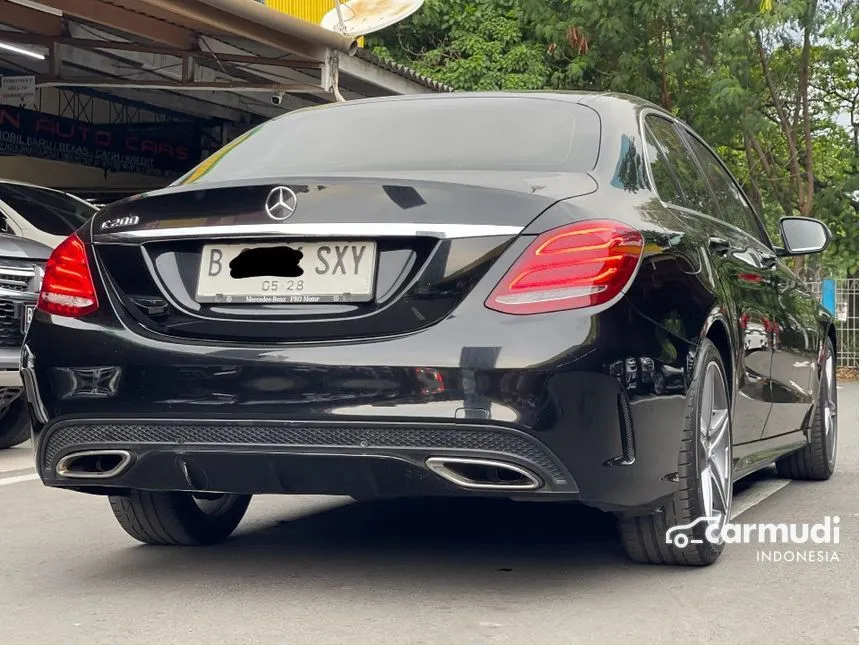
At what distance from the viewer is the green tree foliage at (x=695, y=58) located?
74.5ft

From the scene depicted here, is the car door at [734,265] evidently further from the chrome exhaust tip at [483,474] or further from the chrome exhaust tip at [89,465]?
the chrome exhaust tip at [89,465]

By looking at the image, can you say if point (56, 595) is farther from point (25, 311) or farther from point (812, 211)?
point (812, 211)

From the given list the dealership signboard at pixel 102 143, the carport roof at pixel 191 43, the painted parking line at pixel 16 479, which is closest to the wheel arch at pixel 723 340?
the painted parking line at pixel 16 479

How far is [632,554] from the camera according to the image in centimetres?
437

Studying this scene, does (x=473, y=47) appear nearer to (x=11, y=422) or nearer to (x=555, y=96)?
(x=11, y=422)

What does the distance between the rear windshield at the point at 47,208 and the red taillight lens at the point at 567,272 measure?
6.26 m

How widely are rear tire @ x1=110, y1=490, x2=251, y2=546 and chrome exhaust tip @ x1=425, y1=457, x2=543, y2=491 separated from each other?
1.30 metres

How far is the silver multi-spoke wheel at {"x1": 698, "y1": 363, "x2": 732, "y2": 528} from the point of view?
427 cm

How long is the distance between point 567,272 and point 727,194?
2.28 m

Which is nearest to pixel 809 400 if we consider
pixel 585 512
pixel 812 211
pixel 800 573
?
pixel 585 512

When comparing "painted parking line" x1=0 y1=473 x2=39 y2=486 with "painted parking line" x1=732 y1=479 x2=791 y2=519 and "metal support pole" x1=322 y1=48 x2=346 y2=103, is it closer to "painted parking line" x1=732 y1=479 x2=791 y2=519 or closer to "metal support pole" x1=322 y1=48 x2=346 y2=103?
"painted parking line" x1=732 y1=479 x2=791 y2=519

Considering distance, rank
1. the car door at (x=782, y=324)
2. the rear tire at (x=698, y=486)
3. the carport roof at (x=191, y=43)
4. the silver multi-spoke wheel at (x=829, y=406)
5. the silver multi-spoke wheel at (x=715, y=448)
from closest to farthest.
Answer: the rear tire at (x=698, y=486), the silver multi-spoke wheel at (x=715, y=448), the car door at (x=782, y=324), the silver multi-spoke wheel at (x=829, y=406), the carport roof at (x=191, y=43)

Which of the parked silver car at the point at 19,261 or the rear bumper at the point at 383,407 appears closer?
the rear bumper at the point at 383,407

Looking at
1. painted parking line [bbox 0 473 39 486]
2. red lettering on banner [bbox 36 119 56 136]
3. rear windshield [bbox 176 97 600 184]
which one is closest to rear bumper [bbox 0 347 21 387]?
painted parking line [bbox 0 473 39 486]
